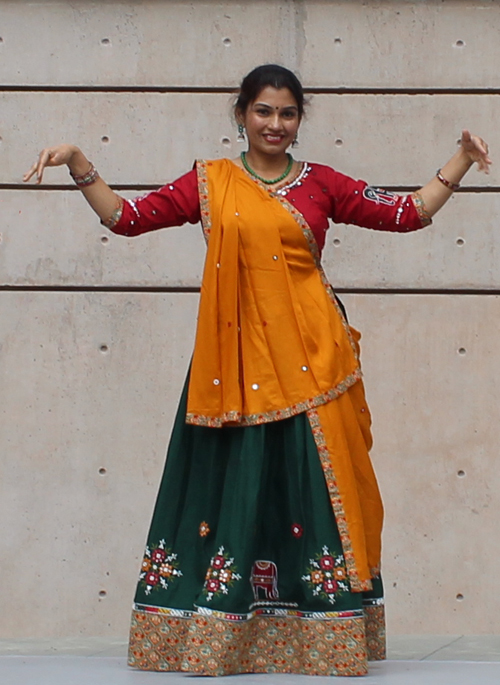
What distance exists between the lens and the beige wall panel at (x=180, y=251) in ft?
18.0

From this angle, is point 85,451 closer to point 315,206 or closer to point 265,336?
point 265,336

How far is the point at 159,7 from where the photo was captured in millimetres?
5559

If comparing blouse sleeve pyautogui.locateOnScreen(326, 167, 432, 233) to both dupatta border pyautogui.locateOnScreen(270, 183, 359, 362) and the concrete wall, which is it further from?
the concrete wall

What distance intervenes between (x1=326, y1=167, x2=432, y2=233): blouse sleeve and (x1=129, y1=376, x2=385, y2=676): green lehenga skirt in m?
0.67

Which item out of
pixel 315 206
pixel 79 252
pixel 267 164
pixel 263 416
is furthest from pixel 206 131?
pixel 263 416

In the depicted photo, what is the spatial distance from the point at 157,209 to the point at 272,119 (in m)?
0.45

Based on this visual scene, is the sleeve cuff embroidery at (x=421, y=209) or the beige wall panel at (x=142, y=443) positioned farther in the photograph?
the beige wall panel at (x=142, y=443)

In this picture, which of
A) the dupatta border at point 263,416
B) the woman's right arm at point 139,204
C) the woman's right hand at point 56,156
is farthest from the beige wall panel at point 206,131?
the dupatta border at point 263,416

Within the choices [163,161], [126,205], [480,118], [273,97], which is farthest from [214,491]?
[480,118]

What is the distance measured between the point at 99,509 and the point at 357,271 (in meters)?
1.57

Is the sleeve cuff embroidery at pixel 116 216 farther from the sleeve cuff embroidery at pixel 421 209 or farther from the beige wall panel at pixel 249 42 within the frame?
the beige wall panel at pixel 249 42

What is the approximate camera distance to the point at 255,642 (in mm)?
3697

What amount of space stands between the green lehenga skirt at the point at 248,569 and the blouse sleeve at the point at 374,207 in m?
0.67

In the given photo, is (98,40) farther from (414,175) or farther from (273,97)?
(273,97)
